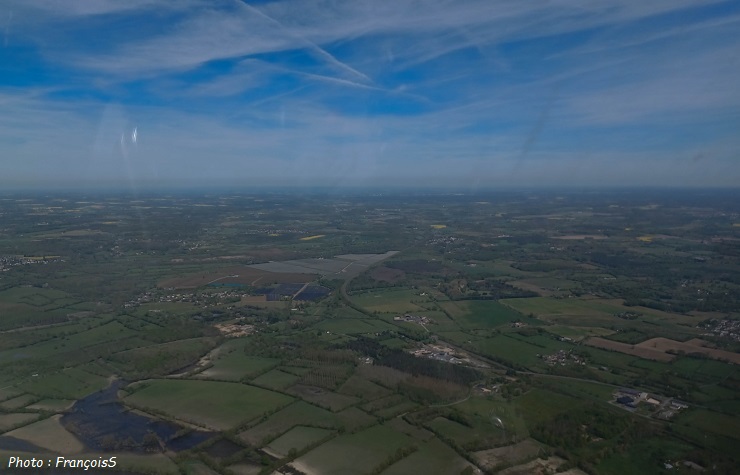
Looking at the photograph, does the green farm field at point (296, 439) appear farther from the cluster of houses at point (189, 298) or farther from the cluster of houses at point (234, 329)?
the cluster of houses at point (189, 298)

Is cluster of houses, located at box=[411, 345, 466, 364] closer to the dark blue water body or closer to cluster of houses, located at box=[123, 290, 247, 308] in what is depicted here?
the dark blue water body

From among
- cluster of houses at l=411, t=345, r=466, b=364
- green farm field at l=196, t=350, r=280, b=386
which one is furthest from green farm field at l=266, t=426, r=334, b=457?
cluster of houses at l=411, t=345, r=466, b=364

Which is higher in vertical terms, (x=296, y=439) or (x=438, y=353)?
(x=438, y=353)

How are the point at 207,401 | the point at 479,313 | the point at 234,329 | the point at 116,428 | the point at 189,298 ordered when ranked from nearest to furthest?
the point at 116,428
the point at 207,401
the point at 234,329
the point at 479,313
the point at 189,298

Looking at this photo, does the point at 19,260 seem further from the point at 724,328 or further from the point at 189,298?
the point at 724,328

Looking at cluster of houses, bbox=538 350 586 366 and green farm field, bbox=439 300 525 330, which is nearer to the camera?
cluster of houses, bbox=538 350 586 366

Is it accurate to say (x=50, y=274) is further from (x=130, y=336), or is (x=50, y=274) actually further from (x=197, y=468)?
(x=197, y=468)

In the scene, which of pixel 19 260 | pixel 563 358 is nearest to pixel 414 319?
pixel 563 358
